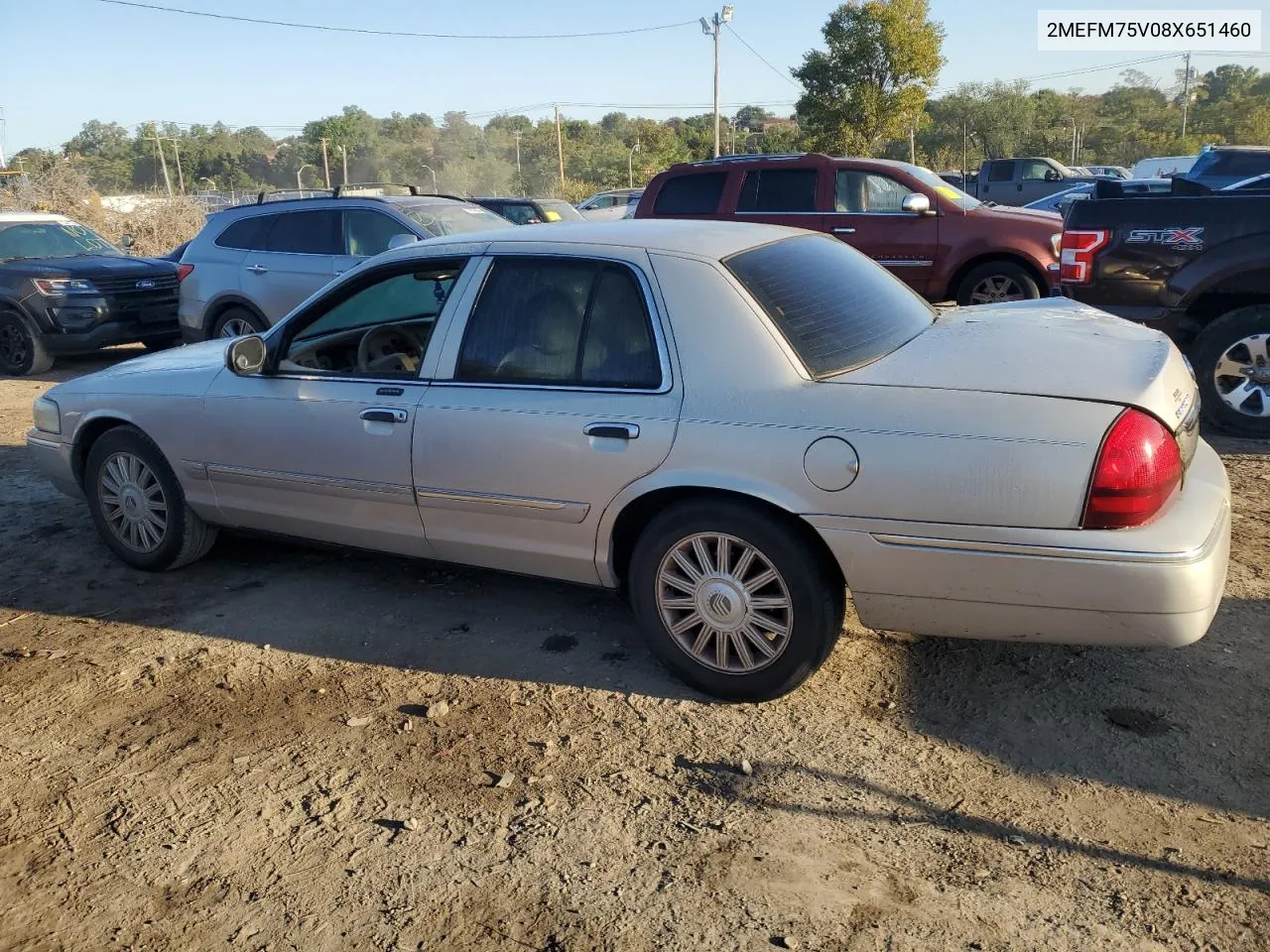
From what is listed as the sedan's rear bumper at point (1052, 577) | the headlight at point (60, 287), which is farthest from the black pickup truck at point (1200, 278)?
the headlight at point (60, 287)

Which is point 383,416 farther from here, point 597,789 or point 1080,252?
point 1080,252

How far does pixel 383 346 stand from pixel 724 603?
2.39m

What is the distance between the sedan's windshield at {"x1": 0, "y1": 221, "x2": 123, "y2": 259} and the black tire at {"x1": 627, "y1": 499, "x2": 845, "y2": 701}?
11.2 meters

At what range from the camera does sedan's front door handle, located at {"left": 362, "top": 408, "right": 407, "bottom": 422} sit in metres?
4.16

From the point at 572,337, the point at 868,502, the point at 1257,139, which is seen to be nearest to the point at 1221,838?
the point at 868,502

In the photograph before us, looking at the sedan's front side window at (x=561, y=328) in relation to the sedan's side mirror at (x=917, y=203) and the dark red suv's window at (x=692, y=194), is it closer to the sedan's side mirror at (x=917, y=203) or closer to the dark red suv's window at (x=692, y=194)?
the sedan's side mirror at (x=917, y=203)

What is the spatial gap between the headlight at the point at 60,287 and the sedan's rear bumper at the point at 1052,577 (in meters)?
10.7

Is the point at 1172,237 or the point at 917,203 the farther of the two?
the point at 917,203

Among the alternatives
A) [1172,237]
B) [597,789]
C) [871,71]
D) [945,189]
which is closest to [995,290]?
[945,189]

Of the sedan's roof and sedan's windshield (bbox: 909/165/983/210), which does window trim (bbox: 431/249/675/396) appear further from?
sedan's windshield (bbox: 909/165/983/210)

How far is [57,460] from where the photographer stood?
5395 mm

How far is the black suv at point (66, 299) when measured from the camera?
11.5m

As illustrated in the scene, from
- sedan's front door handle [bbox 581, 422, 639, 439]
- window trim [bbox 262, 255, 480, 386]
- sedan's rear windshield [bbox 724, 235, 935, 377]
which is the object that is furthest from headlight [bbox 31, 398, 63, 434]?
sedan's rear windshield [bbox 724, 235, 935, 377]

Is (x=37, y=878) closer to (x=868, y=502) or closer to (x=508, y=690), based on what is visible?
(x=508, y=690)
